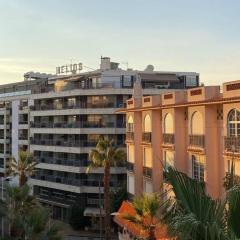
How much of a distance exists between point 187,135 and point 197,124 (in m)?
2.09

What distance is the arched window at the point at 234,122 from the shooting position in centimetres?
2720

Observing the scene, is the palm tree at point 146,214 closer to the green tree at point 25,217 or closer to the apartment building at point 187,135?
the apartment building at point 187,135

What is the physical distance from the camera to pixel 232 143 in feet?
89.0

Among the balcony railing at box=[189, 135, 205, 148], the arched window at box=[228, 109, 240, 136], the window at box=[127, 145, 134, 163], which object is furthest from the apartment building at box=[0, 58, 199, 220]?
the arched window at box=[228, 109, 240, 136]

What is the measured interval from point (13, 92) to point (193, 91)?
189 ft

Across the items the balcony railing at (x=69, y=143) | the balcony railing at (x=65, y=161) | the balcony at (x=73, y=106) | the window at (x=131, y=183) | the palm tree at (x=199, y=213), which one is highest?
the balcony at (x=73, y=106)

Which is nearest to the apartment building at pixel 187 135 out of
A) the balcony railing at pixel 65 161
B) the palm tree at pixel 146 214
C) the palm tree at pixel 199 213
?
the palm tree at pixel 146 214

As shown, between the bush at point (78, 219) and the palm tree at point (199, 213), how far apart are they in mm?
53886

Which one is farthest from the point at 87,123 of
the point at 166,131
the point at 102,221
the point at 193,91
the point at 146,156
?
the point at 193,91

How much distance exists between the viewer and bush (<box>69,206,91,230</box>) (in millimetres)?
58156

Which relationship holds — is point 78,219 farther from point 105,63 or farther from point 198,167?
point 198,167

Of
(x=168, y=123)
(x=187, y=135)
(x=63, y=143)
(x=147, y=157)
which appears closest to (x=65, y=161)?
(x=63, y=143)

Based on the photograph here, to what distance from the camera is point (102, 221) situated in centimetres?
5578

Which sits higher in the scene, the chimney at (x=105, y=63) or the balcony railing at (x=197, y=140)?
the chimney at (x=105, y=63)
